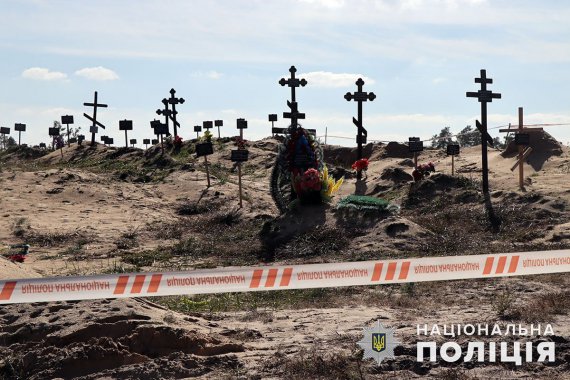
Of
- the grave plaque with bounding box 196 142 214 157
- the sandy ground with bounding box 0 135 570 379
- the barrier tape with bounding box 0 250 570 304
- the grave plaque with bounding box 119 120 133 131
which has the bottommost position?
the sandy ground with bounding box 0 135 570 379

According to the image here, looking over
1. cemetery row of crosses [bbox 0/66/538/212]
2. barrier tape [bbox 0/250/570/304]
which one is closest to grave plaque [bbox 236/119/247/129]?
cemetery row of crosses [bbox 0/66/538/212]

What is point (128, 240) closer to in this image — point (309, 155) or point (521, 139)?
point (309, 155)

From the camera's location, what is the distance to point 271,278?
10.2 metres

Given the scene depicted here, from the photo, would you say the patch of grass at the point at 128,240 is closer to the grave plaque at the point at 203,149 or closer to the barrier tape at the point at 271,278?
the grave plaque at the point at 203,149

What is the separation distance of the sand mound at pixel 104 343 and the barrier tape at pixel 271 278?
1.12 ft

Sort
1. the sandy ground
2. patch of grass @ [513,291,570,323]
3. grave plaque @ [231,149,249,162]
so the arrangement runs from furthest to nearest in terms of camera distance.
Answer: grave plaque @ [231,149,249,162], patch of grass @ [513,291,570,323], the sandy ground

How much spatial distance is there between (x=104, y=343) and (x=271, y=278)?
2962 millimetres

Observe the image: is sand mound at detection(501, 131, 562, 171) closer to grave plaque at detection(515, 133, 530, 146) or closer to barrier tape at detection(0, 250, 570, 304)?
grave plaque at detection(515, 133, 530, 146)

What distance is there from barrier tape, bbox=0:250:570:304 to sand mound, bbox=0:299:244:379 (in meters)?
0.34

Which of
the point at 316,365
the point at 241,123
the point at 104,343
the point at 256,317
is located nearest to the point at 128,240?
the point at 256,317

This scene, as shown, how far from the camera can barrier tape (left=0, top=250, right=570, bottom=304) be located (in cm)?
905

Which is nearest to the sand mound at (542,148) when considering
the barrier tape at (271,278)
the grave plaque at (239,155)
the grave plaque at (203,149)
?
the grave plaque at (239,155)

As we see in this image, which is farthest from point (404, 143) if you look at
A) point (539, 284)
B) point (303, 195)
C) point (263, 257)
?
point (539, 284)

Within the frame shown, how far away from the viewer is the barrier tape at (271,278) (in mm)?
9055
